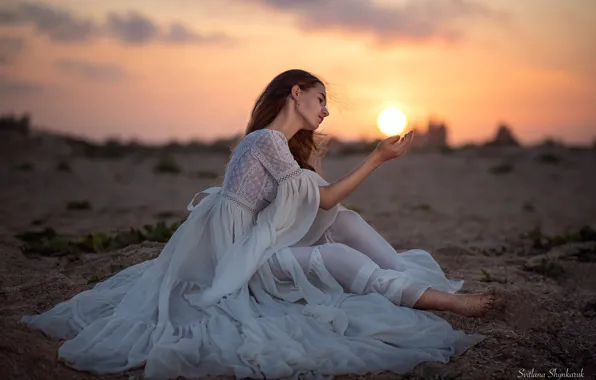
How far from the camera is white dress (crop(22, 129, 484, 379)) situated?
285 centimetres

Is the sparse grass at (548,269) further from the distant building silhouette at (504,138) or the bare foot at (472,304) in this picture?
the distant building silhouette at (504,138)

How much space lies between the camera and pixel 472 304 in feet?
11.0

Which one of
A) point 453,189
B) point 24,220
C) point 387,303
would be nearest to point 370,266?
point 387,303

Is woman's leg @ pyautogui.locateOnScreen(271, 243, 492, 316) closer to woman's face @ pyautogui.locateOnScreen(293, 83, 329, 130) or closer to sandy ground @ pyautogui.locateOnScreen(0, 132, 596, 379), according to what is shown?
sandy ground @ pyautogui.locateOnScreen(0, 132, 596, 379)

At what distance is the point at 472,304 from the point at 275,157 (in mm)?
1315

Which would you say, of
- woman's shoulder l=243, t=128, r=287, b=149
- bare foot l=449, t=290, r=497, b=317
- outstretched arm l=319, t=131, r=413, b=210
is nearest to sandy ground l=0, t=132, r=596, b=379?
bare foot l=449, t=290, r=497, b=317

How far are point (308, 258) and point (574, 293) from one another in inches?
88.2

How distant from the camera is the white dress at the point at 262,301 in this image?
9.34ft

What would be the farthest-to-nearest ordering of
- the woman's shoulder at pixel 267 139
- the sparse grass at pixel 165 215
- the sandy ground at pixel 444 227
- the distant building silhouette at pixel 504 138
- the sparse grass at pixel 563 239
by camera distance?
the distant building silhouette at pixel 504 138, the sparse grass at pixel 165 215, the sparse grass at pixel 563 239, the woman's shoulder at pixel 267 139, the sandy ground at pixel 444 227

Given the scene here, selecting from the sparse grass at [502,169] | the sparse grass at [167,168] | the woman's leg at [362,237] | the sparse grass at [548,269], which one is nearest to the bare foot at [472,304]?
the woman's leg at [362,237]

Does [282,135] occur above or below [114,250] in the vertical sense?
above

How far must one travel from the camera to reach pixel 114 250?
543cm

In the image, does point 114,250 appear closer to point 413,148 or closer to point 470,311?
point 470,311

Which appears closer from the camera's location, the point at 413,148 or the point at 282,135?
the point at 282,135
